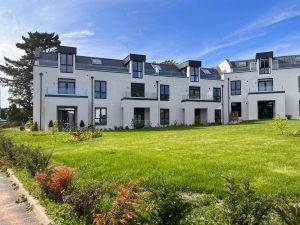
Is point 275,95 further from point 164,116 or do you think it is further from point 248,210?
point 248,210

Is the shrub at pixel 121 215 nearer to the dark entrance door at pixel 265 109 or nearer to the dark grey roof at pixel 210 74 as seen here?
the dark grey roof at pixel 210 74

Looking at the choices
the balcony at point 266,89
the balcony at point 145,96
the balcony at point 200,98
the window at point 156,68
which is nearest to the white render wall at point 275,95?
the balcony at point 266,89

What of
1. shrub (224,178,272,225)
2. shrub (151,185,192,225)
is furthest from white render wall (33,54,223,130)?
shrub (224,178,272,225)

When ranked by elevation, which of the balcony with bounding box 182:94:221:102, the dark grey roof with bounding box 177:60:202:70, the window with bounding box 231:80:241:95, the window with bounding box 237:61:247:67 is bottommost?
the balcony with bounding box 182:94:221:102

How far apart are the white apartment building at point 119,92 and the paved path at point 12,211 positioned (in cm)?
2266

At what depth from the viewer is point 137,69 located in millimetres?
36406

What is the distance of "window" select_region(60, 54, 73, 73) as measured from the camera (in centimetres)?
3266

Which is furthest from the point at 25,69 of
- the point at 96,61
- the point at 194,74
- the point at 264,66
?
the point at 264,66

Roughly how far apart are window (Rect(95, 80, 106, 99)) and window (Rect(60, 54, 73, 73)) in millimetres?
3321

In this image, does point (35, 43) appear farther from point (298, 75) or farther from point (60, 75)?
point (298, 75)

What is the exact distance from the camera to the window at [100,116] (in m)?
33.7

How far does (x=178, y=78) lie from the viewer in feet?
127

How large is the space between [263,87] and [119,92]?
761 inches

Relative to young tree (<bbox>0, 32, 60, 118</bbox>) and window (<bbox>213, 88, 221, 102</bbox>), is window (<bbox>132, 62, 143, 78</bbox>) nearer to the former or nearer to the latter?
window (<bbox>213, 88, 221, 102</bbox>)
